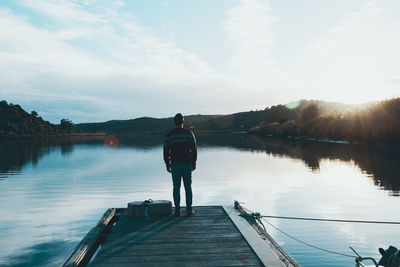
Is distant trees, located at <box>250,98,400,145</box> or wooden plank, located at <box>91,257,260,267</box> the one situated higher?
distant trees, located at <box>250,98,400,145</box>

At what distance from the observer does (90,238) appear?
23.7 feet

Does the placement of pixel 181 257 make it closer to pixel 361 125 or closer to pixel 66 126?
pixel 361 125

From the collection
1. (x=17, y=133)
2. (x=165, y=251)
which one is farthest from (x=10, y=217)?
(x=17, y=133)

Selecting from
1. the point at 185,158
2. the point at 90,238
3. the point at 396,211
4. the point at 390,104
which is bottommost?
the point at 396,211

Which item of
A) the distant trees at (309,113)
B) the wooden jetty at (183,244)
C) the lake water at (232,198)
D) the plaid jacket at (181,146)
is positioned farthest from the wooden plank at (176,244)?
the distant trees at (309,113)

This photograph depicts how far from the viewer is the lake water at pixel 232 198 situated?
31.4 ft

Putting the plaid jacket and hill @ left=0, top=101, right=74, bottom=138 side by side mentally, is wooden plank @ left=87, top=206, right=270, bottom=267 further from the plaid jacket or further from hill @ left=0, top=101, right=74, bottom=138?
hill @ left=0, top=101, right=74, bottom=138

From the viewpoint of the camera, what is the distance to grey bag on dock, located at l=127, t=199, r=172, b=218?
891 centimetres

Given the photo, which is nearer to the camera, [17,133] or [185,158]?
[185,158]

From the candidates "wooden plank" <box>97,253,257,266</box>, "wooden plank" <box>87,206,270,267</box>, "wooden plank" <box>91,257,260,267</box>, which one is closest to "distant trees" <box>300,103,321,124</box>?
"wooden plank" <box>87,206,270,267</box>

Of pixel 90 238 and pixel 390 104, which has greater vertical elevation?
pixel 390 104

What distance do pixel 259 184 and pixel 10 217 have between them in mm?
13316

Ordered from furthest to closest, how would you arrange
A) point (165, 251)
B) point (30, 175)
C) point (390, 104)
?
point (390, 104)
point (30, 175)
point (165, 251)

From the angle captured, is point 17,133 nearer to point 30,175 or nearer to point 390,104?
point 30,175
